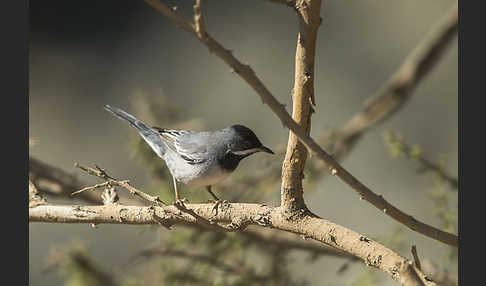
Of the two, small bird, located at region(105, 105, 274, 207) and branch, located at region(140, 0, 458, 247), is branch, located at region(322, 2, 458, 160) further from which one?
branch, located at region(140, 0, 458, 247)

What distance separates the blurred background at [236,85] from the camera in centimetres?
264

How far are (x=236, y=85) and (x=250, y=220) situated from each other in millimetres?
1969

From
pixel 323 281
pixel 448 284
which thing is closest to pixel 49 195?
pixel 448 284

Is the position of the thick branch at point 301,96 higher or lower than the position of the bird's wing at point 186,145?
lower

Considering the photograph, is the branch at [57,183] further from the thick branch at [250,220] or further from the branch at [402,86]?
the branch at [402,86]

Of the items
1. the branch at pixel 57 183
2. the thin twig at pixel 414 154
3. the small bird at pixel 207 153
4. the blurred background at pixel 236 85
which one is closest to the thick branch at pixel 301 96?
the small bird at pixel 207 153

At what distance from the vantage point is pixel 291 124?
28.8 inches

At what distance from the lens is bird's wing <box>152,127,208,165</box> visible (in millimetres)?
1384

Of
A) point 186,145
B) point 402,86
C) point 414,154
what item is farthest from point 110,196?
point 402,86

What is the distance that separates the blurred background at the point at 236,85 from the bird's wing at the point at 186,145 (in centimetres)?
104

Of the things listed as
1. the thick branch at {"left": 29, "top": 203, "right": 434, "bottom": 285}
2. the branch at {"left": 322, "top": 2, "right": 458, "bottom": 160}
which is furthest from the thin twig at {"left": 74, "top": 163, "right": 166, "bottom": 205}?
the branch at {"left": 322, "top": 2, "right": 458, "bottom": 160}

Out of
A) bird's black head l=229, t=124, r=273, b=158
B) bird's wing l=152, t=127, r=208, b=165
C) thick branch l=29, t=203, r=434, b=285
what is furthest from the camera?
bird's wing l=152, t=127, r=208, b=165

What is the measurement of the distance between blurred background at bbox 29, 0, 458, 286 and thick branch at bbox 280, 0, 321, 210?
1.66 meters

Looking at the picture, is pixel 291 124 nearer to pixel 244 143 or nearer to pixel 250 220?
pixel 250 220
